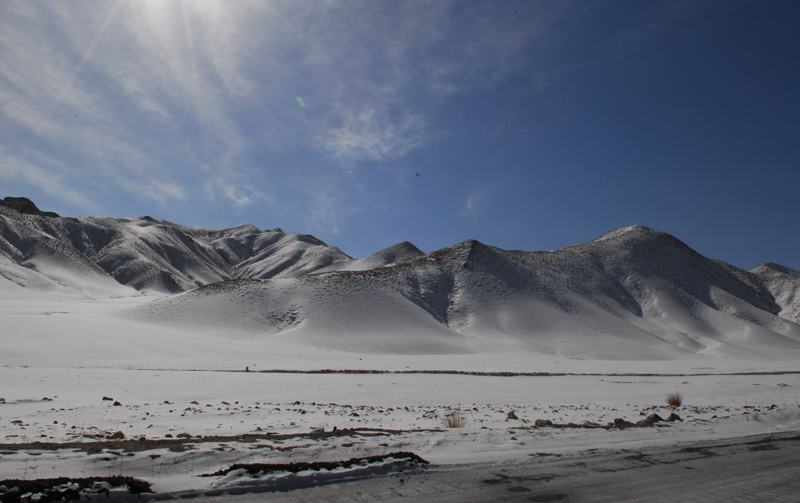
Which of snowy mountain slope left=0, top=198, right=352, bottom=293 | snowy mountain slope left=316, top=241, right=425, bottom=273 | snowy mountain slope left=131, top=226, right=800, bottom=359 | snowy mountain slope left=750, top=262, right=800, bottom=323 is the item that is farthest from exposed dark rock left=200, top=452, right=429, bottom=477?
snowy mountain slope left=316, top=241, right=425, bottom=273

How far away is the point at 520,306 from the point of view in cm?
6084

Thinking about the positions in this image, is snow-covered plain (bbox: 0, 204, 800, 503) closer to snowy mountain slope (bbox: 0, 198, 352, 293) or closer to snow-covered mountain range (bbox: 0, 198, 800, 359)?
snow-covered mountain range (bbox: 0, 198, 800, 359)

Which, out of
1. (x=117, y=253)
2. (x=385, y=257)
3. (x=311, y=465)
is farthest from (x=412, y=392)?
(x=117, y=253)

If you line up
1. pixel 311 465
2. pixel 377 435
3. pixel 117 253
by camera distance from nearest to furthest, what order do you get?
pixel 311 465 → pixel 377 435 → pixel 117 253

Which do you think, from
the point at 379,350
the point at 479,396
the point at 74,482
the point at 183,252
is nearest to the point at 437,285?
the point at 379,350

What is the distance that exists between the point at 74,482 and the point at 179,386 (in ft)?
43.2

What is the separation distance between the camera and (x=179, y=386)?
16312 millimetres

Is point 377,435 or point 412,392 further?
point 412,392

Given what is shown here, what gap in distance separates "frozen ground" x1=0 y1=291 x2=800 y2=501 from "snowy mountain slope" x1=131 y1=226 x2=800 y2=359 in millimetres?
23764

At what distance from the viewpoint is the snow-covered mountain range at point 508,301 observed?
Answer: 47.8 m

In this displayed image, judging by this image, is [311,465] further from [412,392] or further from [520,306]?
[520,306]

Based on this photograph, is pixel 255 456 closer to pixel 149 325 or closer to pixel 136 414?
pixel 136 414

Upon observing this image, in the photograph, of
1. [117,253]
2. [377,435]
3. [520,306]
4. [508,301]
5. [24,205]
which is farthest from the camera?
[24,205]

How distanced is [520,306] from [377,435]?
56.0m
